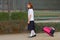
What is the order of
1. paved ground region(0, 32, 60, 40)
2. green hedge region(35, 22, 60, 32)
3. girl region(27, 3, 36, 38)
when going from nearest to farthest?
girl region(27, 3, 36, 38)
paved ground region(0, 32, 60, 40)
green hedge region(35, 22, 60, 32)

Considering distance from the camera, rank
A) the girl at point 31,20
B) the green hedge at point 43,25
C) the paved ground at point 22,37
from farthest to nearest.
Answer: the green hedge at point 43,25, the paved ground at point 22,37, the girl at point 31,20

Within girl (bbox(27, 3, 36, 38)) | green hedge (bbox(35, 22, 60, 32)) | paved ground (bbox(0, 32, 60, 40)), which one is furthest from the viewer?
green hedge (bbox(35, 22, 60, 32))

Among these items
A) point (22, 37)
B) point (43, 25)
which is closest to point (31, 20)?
point (22, 37)

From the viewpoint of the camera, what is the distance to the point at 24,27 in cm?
1379

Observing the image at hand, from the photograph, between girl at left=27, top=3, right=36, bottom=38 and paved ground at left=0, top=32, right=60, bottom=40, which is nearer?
girl at left=27, top=3, right=36, bottom=38

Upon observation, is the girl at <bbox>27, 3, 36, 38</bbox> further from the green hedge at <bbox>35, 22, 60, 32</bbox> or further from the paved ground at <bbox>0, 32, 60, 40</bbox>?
the green hedge at <bbox>35, 22, 60, 32</bbox>

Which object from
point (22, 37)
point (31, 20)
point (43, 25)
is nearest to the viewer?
point (31, 20)

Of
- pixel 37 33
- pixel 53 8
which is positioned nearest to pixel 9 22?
pixel 37 33

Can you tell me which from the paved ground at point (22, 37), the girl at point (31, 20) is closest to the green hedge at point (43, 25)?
the paved ground at point (22, 37)

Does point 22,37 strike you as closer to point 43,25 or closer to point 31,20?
point 31,20

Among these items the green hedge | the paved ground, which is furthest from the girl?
the green hedge

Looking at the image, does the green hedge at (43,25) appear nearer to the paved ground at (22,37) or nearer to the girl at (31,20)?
the paved ground at (22,37)

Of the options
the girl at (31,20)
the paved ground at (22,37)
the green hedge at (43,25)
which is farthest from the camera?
the green hedge at (43,25)

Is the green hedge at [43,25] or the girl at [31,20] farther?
the green hedge at [43,25]
